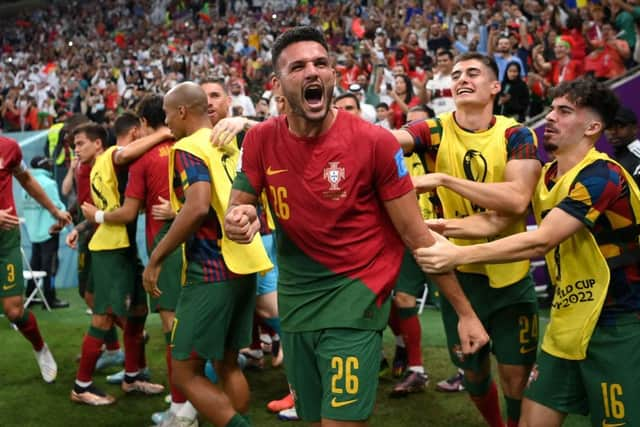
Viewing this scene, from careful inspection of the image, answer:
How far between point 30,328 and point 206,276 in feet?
8.80

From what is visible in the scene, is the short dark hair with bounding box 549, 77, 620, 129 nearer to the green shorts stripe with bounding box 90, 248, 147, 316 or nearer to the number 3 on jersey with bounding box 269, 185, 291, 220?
the number 3 on jersey with bounding box 269, 185, 291, 220

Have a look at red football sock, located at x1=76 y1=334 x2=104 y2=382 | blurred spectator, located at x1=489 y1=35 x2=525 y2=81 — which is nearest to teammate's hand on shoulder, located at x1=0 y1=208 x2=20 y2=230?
red football sock, located at x1=76 y1=334 x2=104 y2=382

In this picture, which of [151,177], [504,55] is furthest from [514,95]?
[151,177]

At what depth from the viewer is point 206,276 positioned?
406 centimetres

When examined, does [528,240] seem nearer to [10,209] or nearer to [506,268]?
[506,268]

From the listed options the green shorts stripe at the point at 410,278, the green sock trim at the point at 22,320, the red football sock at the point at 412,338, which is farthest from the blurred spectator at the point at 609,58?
the green sock trim at the point at 22,320

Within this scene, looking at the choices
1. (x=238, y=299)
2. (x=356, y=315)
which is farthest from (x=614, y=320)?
(x=238, y=299)

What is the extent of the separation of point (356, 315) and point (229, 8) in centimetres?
2353

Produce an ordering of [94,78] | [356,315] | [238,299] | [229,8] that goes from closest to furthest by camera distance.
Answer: [356,315]
[238,299]
[94,78]
[229,8]

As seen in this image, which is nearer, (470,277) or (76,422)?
(470,277)

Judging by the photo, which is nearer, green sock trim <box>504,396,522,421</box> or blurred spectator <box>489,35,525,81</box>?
green sock trim <box>504,396,522,421</box>

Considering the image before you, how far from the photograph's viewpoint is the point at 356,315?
Answer: 284 centimetres

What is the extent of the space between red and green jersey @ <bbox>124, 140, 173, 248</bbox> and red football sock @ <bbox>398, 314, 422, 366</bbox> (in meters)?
2.11

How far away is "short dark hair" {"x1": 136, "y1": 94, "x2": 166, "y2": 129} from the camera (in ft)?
17.0
